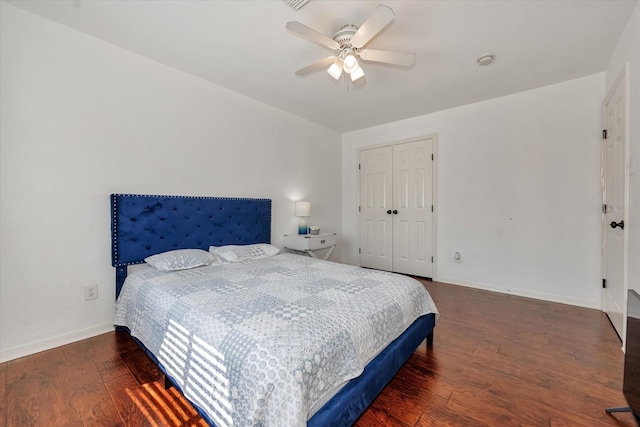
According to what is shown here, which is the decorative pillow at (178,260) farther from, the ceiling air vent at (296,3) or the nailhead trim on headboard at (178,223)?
the ceiling air vent at (296,3)

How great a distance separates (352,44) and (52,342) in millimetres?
3198

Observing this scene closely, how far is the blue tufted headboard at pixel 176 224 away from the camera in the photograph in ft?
7.64

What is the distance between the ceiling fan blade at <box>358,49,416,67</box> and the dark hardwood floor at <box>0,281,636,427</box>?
2247 millimetres

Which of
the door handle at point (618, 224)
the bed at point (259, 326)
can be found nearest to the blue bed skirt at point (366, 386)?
the bed at point (259, 326)

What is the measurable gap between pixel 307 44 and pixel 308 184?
2.23m

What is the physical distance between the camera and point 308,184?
169 inches

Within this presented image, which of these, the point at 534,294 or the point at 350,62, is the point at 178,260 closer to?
the point at 350,62

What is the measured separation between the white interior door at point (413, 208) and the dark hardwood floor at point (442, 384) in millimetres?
1738

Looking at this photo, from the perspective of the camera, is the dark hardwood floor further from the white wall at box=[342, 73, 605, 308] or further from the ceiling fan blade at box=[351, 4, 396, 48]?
the ceiling fan blade at box=[351, 4, 396, 48]

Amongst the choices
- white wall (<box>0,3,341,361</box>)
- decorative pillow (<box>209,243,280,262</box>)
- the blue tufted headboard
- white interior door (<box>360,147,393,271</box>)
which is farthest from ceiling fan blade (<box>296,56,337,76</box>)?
white interior door (<box>360,147,393,271</box>)

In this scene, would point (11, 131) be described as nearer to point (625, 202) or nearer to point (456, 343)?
point (456, 343)

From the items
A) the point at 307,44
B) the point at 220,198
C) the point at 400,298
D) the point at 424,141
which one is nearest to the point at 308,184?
the point at 220,198

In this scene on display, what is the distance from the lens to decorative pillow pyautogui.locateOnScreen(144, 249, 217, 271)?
2.25 meters

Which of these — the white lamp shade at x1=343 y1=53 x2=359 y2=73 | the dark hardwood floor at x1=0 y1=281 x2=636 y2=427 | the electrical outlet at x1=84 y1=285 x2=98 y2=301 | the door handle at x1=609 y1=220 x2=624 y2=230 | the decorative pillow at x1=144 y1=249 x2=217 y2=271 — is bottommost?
the dark hardwood floor at x1=0 y1=281 x2=636 y2=427
